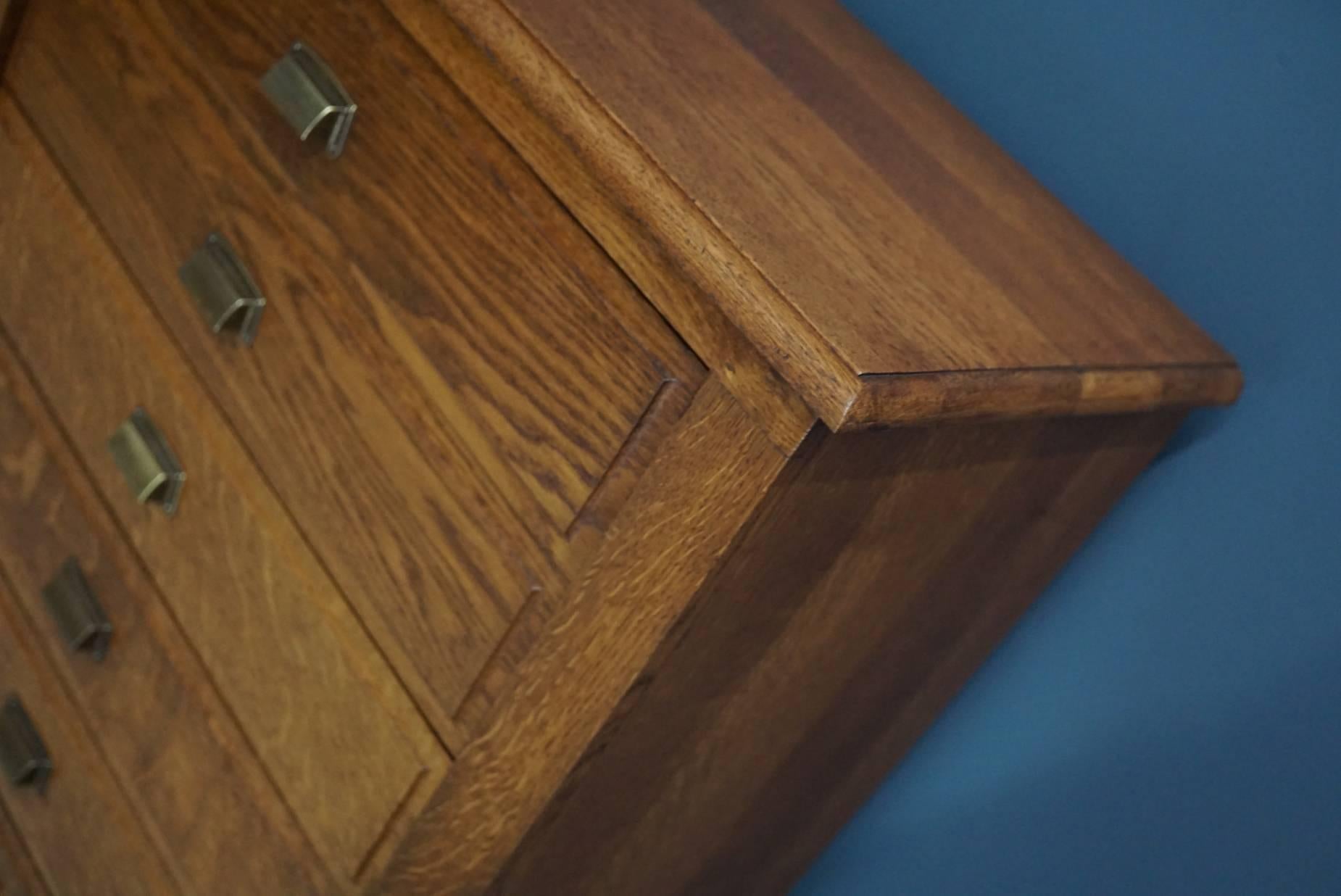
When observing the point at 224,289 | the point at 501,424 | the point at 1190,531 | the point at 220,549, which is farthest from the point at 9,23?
the point at 1190,531

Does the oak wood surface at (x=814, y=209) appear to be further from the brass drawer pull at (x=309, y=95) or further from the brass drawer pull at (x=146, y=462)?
the brass drawer pull at (x=146, y=462)

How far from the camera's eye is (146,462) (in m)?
0.75

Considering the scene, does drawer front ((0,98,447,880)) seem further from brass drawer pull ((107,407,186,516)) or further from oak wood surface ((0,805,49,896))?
oak wood surface ((0,805,49,896))

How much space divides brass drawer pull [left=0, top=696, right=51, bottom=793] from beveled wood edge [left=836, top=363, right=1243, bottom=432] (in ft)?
2.18

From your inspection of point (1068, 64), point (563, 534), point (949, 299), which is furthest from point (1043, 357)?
point (1068, 64)

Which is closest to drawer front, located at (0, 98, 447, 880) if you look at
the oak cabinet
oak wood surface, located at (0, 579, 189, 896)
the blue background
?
the oak cabinet

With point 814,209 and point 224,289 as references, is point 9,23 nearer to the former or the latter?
point 224,289

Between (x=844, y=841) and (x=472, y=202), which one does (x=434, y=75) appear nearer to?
(x=472, y=202)

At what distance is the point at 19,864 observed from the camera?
0.86 m

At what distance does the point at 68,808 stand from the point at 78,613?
141 millimetres

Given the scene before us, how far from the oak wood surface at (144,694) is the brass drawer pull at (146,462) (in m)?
0.06

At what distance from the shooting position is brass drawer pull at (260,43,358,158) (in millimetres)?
650

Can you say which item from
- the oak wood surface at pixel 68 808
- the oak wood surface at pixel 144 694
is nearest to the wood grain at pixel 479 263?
the oak wood surface at pixel 144 694

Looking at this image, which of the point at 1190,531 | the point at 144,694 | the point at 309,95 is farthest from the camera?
the point at 1190,531
